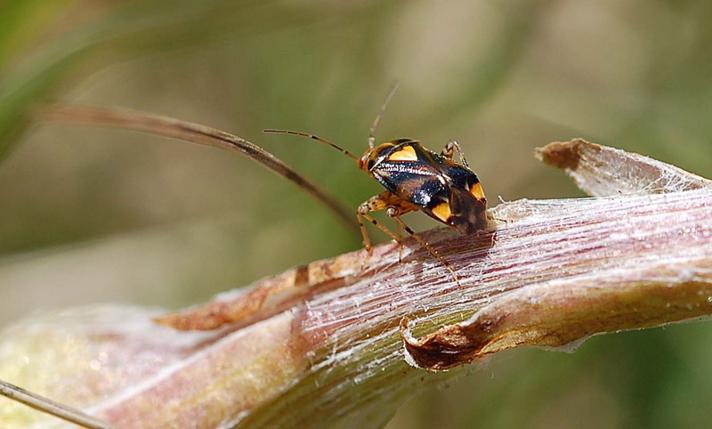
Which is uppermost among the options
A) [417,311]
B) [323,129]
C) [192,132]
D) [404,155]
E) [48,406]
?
[323,129]

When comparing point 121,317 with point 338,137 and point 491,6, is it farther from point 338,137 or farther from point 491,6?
point 491,6

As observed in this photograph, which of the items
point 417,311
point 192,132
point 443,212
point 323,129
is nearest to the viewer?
point 417,311

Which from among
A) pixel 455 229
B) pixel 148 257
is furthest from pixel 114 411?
pixel 148 257

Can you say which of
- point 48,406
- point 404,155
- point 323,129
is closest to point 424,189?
point 404,155

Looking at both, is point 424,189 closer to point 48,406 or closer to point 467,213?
point 467,213

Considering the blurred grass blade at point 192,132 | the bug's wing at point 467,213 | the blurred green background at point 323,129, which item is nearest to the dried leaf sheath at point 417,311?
the bug's wing at point 467,213

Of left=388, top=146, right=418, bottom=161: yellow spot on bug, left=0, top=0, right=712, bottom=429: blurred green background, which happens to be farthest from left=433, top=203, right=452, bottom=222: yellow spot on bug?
left=0, top=0, right=712, bottom=429: blurred green background

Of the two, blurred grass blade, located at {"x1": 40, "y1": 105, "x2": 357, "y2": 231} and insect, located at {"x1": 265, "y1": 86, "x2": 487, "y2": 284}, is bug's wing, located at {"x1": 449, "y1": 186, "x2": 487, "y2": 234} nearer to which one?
insect, located at {"x1": 265, "y1": 86, "x2": 487, "y2": 284}

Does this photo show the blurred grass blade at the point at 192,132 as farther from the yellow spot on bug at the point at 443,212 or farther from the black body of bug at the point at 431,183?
the yellow spot on bug at the point at 443,212
